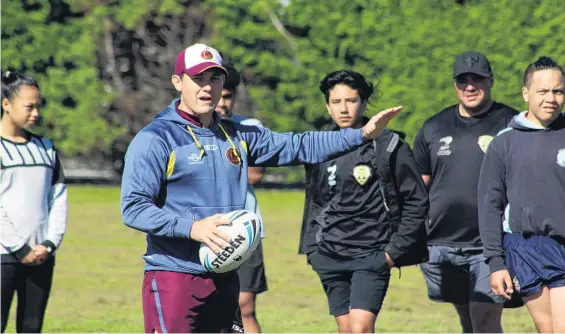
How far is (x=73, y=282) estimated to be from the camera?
1600 centimetres

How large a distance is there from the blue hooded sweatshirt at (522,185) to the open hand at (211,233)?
2.32m

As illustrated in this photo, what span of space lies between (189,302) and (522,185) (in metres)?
2.56

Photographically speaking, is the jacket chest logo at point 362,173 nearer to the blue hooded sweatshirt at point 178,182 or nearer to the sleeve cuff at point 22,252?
the blue hooded sweatshirt at point 178,182

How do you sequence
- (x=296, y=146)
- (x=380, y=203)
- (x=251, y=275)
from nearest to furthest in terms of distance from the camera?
(x=296, y=146) → (x=380, y=203) → (x=251, y=275)

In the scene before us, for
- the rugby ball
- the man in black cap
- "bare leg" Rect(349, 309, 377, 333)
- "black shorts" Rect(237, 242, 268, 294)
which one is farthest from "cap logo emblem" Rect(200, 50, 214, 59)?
"black shorts" Rect(237, 242, 268, 294)

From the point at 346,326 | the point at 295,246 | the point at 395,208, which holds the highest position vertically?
the point at 395,208

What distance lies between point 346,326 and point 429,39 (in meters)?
30.3

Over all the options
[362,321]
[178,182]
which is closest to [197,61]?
[178,182]

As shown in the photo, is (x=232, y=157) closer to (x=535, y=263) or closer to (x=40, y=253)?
(x=535, y=263)

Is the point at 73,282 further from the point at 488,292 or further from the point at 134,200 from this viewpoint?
the point at 134,200

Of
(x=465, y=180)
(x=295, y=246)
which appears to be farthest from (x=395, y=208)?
(x=295, y=246)

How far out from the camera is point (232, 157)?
645 cm

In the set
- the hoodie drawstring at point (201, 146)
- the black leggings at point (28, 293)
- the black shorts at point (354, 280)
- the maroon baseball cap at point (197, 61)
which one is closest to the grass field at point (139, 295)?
the black shorts at point (354, 280)

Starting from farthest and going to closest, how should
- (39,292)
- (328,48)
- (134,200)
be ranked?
(328,48) < (39,292) < (134,200)
